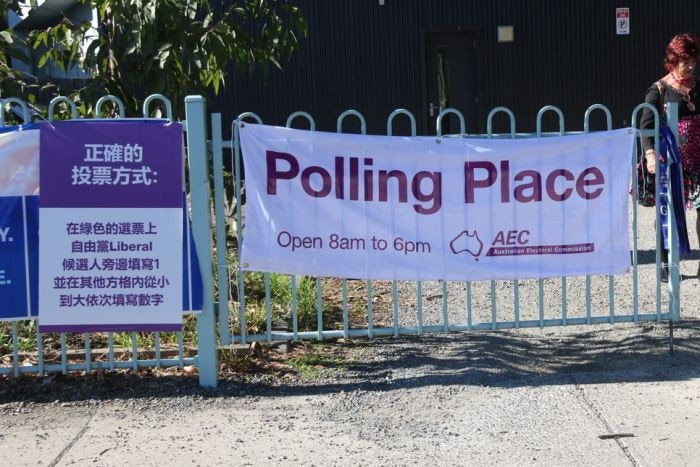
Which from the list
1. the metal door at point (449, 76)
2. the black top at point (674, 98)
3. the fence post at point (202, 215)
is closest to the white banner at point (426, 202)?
the fence post at point (202, 215)

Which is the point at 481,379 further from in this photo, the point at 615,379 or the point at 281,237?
the point at 281,237

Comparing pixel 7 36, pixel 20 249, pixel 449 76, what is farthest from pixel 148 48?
→ pixel 449 76

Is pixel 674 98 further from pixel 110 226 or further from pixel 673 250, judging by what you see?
pixel 110 226

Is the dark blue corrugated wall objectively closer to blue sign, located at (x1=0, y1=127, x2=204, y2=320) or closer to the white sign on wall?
the white sign on wall

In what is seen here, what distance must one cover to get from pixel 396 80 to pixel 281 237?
9.46 metres

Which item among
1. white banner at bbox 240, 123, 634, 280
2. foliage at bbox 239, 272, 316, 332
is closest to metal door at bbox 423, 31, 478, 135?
foliage at bbox 239, 272, 316, 332

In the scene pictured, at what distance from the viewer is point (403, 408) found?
495cm

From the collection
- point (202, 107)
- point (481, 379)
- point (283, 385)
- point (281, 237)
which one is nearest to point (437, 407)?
point (481, 379)

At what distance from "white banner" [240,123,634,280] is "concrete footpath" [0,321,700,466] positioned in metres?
0.64

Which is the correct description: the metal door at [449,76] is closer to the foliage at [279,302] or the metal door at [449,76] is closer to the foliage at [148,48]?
the foliage at [279,302]

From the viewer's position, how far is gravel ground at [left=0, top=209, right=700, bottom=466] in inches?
172

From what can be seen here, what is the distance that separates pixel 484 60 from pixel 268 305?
9973 mm

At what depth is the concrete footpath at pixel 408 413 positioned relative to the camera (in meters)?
4.35

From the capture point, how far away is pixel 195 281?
512 centimetres
